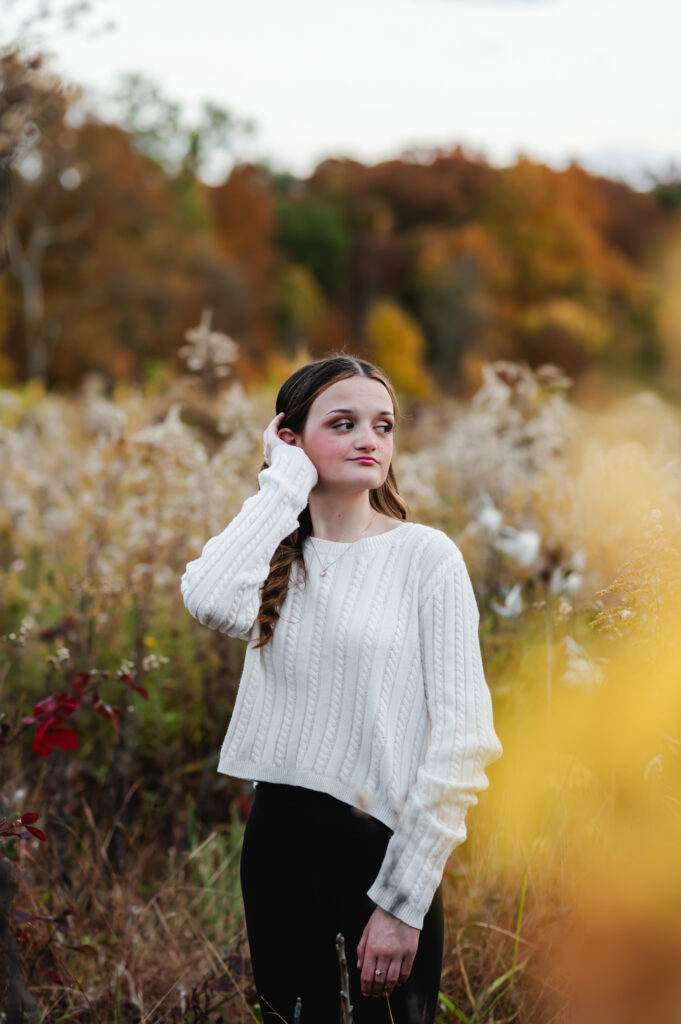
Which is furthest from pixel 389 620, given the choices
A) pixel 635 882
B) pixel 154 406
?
pixel 154 406

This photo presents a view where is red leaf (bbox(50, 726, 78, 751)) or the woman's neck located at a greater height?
the woman's neck

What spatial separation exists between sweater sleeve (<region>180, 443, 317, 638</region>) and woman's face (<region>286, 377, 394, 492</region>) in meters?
0.05

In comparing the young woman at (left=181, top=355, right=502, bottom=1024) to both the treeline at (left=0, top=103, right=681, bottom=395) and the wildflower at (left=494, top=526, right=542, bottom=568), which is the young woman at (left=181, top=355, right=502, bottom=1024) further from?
the treeline at (left=0, top=103, right=681, bottom=395)

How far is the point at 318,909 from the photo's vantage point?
1.78 meters

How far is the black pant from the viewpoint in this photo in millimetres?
1747

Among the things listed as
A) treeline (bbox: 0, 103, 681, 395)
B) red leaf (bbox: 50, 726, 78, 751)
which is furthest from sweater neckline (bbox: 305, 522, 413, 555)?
treeline (bbox: 0, 103, 681, 395)

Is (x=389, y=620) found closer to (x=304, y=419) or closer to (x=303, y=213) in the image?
(x=304, y=419)

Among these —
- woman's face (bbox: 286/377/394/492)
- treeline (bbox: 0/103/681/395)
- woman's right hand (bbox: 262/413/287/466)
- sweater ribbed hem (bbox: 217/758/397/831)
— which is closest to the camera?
sweater ribbed hem (bbox: 217/758/397/831)

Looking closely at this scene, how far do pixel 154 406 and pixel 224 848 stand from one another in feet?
12.9

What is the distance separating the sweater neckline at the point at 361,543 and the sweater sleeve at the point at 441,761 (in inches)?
5.9

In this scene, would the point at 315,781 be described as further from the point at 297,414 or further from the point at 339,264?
the point at 339,264

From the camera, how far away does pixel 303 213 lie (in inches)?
2053

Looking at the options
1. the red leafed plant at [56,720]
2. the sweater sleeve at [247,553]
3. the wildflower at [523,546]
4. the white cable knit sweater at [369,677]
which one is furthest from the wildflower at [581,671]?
the red leafed plant at [56,720]

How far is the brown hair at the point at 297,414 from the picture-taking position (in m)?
1.86
